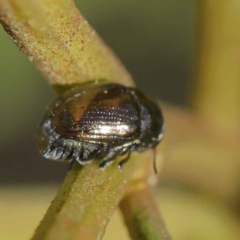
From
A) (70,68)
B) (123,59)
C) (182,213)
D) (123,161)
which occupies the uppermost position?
(70,68)

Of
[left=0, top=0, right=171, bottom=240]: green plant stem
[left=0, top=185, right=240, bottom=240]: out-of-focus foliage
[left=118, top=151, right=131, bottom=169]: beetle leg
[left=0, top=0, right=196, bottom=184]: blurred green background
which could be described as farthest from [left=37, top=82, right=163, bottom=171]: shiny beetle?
[left=0, top=0, right=196, bottom=184]: blurred green background

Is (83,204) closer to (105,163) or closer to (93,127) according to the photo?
(105,163)

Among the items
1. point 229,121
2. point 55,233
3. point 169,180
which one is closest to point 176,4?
point 229,121

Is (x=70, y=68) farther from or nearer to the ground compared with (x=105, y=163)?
farther from the ground

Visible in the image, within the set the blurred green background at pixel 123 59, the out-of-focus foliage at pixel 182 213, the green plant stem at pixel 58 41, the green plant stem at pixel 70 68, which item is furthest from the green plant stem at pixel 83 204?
the blurred green background at pixel 123 59

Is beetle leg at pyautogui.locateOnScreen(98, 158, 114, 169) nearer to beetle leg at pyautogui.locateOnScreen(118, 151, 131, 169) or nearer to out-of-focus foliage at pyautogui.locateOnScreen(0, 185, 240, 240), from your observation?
beetle leg at pyautogui.locateOnScreen(118, 151, 131, 169)

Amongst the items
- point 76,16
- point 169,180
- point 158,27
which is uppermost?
point 76,16

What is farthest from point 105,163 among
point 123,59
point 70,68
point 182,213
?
point 123,59

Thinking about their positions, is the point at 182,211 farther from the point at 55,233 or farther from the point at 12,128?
the point at 55,233
